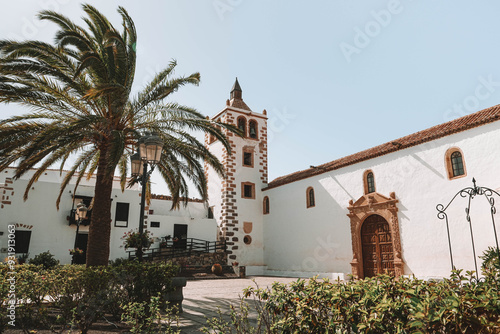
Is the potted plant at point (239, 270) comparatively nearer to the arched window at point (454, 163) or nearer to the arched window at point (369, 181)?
the arched window at point (369, 181)

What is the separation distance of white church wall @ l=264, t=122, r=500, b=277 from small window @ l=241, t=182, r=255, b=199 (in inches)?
106

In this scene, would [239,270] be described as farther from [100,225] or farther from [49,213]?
[100,225]

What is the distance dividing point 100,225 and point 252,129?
1598 cm

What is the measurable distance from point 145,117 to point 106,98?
1.16m

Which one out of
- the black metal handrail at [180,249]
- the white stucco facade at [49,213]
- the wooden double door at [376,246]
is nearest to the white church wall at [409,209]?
the wooden double door at [376,246]

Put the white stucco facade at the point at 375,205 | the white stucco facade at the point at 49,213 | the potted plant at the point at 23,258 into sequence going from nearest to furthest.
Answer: the white stucco facade at the point at 375,205
the potted plant at the point at 23,258
the white stucco facade at the point at 49,213

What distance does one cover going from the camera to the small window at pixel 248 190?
71.8ft

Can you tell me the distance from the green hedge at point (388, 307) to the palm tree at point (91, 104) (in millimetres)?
6016

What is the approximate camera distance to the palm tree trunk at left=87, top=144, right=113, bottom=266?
8.36m

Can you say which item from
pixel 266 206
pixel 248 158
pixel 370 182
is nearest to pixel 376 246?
pixel 370 182

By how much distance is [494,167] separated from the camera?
11.4 meters

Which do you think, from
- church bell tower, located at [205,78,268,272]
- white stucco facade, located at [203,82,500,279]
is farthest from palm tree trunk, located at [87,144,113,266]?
church bell tower, located at [205,78,268,272]

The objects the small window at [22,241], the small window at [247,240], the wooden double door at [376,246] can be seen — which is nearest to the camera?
the wooden double door at [376,246]

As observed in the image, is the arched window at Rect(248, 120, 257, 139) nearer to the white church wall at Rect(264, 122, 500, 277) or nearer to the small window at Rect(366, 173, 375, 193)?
the white church wall at Rect(264, 122, 500, 277)
